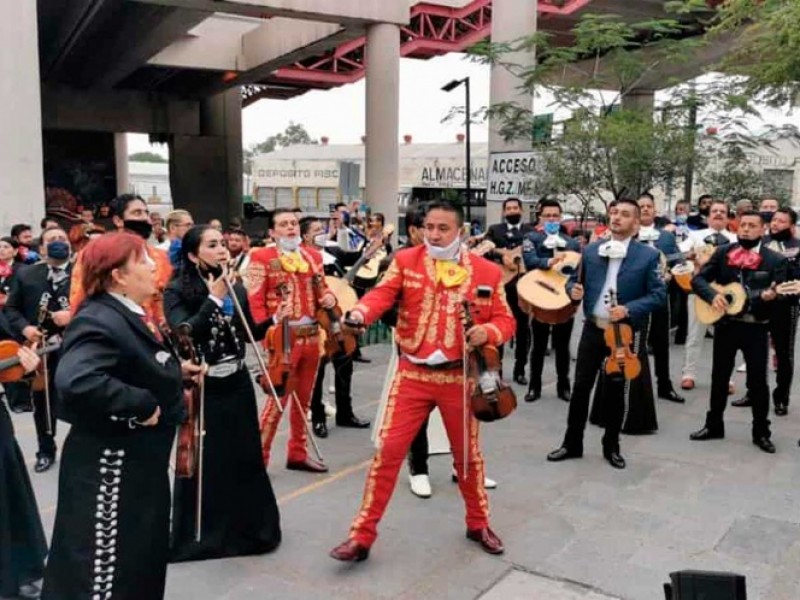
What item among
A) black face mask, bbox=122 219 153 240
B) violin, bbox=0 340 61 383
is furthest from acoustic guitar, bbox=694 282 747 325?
violin, bbox=0 340 61 383

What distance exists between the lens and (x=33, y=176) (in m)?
12.9

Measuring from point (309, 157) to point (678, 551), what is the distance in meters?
41.2

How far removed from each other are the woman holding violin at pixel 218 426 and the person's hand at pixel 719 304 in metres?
3.64

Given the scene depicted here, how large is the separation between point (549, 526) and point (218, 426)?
205cm

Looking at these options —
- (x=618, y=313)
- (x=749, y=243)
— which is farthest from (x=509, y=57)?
(x=618, y=313)

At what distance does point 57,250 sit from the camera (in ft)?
18.6

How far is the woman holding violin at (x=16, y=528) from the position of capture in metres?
3.69

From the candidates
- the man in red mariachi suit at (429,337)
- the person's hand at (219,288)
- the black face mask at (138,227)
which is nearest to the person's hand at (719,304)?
the man in red mariachi suit at (429,337)

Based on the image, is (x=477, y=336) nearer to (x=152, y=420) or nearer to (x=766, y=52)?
(x=152, y=420)

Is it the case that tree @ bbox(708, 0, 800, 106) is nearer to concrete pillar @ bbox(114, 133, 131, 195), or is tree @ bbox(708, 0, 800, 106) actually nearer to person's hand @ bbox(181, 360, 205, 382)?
person's hand @ bbox(181, 360, 205, 382)

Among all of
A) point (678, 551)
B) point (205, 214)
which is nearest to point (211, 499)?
point (678, 551)

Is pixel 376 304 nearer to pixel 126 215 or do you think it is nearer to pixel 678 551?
pixel 126 215

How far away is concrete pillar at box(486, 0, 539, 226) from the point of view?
1416cm

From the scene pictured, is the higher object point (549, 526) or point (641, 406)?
point (641, 406)
